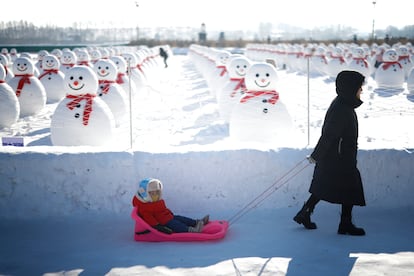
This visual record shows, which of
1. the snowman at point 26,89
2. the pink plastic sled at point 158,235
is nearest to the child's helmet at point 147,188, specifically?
the pink plastic sled at point 158,235

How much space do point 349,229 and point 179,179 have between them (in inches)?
65.3

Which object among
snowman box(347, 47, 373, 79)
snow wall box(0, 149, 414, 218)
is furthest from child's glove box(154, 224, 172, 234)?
snowman box(347, 47, 373, 79)

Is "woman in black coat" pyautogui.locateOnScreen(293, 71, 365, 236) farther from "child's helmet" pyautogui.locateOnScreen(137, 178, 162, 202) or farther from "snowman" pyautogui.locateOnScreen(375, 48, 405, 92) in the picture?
"snowman" pyautogui.locateOnScreen(375, 48, 405, 92)

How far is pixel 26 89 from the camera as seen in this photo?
11.3 metres

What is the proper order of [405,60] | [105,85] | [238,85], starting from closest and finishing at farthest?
[238,85] → [105,85] → [405,60]

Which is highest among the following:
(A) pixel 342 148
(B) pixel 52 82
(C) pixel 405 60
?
(C) pixel 405 60

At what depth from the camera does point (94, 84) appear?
7781 mm

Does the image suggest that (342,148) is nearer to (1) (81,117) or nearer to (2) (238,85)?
(1) (81,117)

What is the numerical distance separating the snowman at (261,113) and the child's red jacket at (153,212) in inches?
144

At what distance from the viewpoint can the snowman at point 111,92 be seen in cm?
996

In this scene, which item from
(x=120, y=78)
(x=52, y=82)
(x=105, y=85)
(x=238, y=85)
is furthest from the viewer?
(x=52, y=82)

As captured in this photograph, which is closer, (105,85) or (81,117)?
(81,117)

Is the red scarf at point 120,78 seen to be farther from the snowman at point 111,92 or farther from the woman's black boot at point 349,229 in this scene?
the woman's black boot at point 349,229

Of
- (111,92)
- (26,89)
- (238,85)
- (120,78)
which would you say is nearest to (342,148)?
(238,85)
